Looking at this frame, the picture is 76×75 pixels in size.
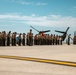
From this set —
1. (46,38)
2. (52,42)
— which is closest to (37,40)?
(46,38)

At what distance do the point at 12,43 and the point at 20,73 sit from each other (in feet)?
87.6

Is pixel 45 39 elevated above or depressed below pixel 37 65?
above

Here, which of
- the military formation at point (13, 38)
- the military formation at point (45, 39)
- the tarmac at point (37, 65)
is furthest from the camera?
the military formation at point (45, 39)

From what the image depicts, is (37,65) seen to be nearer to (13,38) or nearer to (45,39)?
(13,38)

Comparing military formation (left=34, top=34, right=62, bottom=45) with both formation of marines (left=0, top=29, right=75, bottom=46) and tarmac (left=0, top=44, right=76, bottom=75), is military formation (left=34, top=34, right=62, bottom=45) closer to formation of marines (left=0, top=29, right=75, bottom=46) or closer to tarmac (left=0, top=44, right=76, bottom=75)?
formation of marines (left=0, top=29, right=75, bottom=46)

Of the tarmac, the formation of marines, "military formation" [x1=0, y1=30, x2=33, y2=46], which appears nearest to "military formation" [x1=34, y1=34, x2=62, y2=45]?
the formation of marines

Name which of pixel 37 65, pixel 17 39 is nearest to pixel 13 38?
pixel 17 39

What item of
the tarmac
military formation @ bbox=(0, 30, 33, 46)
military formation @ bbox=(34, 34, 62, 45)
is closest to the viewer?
the tarmac

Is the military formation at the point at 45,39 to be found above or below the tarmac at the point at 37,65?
above

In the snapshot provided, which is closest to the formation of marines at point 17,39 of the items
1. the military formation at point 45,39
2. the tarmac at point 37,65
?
the military formation at point 45,39

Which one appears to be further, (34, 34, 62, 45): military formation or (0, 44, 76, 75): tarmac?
(34, 34, 62, 45): military formation

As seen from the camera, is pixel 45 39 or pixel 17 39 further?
pixel 45 39

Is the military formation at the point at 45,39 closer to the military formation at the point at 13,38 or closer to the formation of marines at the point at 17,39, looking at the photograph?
the formation of marines at the point at 17,39

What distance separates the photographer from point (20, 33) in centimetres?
3528
